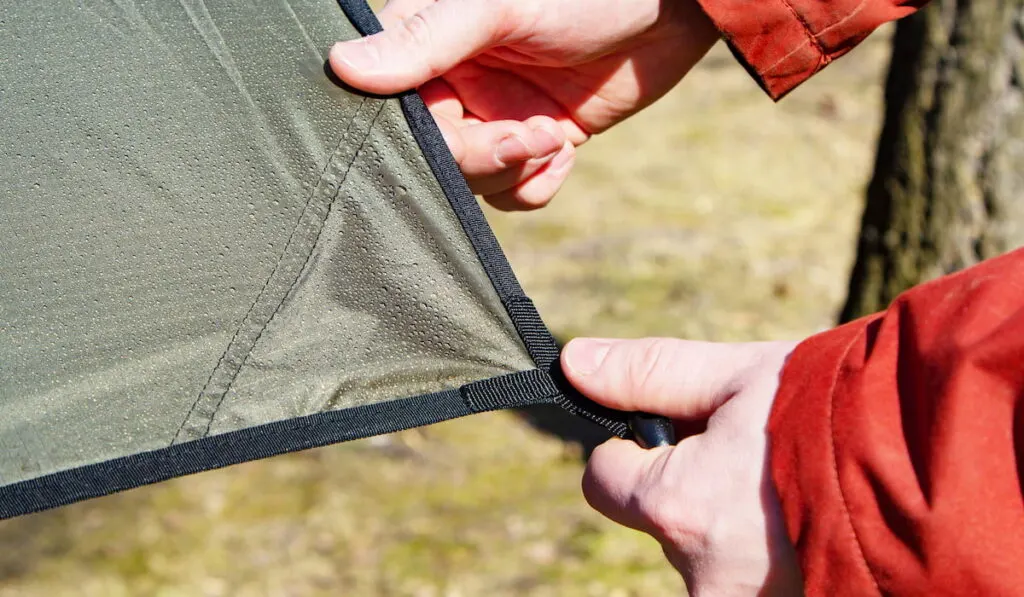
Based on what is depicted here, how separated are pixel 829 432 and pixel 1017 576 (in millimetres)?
233

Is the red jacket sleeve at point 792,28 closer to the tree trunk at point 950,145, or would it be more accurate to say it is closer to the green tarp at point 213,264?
the green tarp at point 213,264

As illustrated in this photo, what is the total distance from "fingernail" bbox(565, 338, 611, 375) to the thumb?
490mm

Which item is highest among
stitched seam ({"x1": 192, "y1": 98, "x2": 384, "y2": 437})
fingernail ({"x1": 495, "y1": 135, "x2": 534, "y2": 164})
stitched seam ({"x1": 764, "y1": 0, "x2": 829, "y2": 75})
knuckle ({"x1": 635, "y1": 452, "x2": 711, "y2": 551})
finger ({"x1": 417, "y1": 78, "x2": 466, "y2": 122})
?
stitched seam ({"x1": 192, "y1": 98, "x2": 384, "y2": 437})

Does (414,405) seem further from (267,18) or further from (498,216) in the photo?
(498,216)

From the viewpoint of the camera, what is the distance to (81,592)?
105 inches

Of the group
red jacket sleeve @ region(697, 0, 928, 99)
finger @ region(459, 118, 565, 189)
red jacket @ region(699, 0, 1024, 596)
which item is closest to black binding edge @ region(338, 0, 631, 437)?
red jacket @ region(699, 0, 1024, 596)

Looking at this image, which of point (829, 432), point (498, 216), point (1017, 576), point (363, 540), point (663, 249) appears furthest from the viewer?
point (498, 216)

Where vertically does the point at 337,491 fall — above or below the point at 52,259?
below

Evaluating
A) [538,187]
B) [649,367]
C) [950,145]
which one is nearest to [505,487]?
[538,187]

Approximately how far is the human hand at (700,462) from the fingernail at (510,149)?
0.73m

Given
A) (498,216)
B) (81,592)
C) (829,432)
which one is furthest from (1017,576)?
(498,216)

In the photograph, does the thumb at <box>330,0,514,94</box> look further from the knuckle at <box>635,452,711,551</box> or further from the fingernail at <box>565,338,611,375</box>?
the knuckle at <box>635,452,711,551</box>

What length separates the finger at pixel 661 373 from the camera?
52.5 inches

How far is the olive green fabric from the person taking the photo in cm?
131
